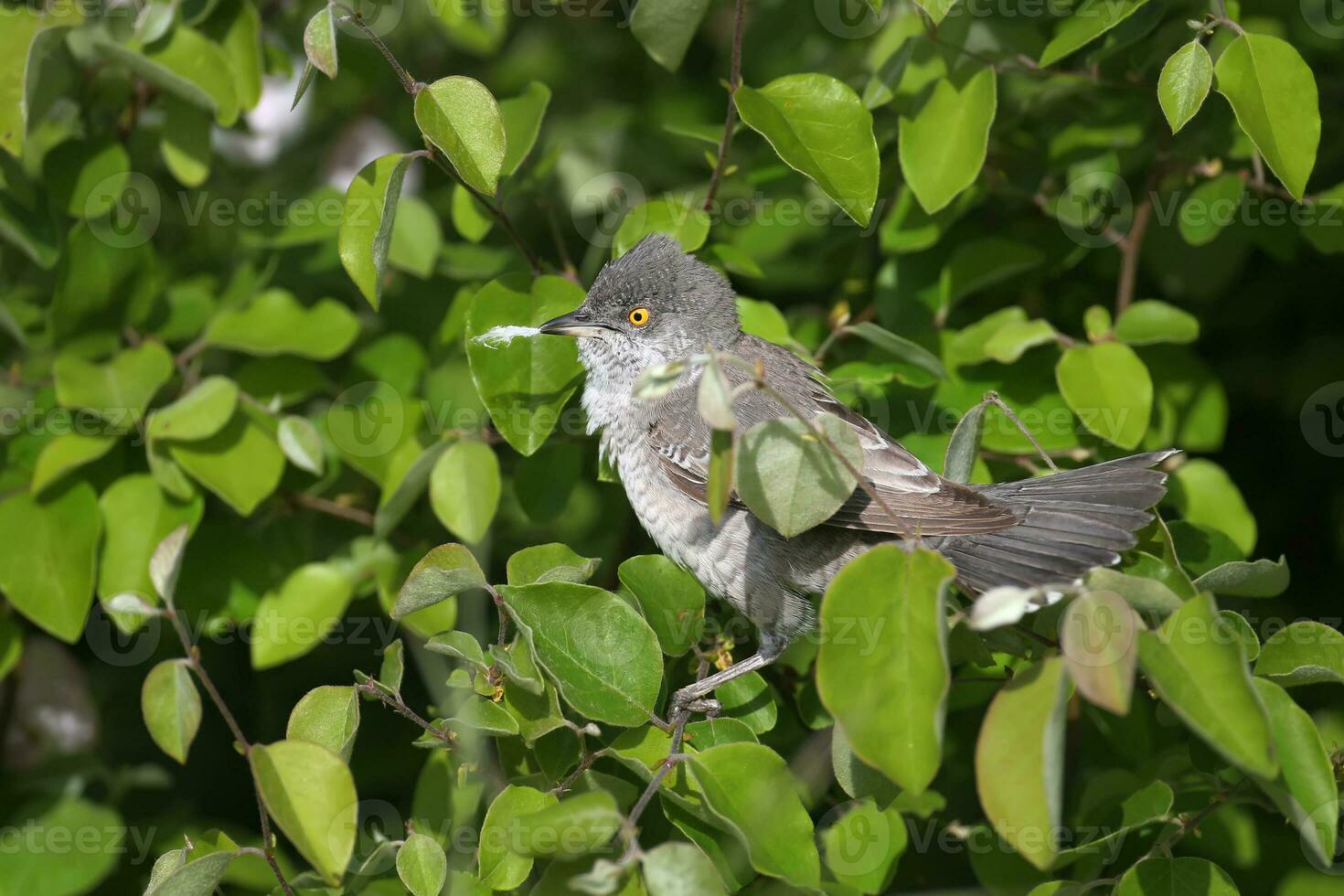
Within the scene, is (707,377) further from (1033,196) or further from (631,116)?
(631,116)

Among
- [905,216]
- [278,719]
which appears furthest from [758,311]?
[278,719]

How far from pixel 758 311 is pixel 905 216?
54 cm

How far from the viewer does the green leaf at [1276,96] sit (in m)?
2.52

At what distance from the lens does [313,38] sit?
7.93 ft

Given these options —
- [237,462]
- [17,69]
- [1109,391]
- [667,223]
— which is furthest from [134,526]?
[1109,391]

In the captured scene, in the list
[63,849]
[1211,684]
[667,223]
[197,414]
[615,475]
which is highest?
[667,223]

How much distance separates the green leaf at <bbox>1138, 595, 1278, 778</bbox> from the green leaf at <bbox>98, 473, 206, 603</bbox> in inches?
98.4

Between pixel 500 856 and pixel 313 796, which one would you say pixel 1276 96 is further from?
pixel 313 796

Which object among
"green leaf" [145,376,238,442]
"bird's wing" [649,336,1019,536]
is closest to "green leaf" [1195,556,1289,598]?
"bird's wing" [649,336,1019,536]

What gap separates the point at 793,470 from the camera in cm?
208

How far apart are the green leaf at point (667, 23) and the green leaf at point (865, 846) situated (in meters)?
2.06

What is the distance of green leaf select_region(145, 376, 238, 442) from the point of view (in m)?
3.09

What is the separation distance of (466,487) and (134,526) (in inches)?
39.3

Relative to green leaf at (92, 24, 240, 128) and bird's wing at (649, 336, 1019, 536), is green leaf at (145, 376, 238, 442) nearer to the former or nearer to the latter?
green leaf at (92, 24, 240, 128)
